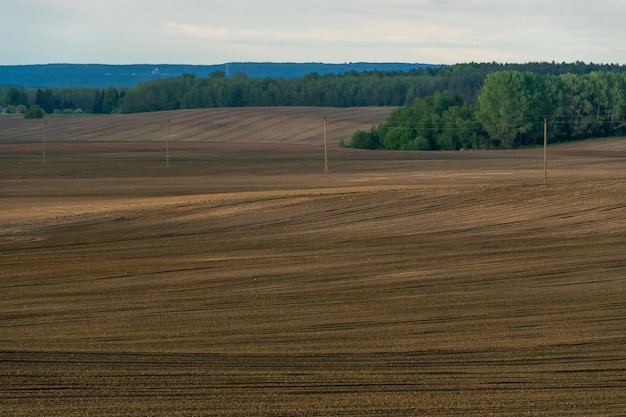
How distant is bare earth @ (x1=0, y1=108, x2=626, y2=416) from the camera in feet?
44.1

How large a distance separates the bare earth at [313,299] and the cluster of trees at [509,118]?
4293cm

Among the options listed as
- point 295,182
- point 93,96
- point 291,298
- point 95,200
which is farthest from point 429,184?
point 93,96

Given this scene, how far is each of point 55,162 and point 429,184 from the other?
3054 centimetres

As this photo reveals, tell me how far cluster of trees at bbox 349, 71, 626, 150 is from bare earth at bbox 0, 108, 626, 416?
42.9 m

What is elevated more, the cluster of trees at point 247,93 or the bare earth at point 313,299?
the cluster of trees at point 247,93

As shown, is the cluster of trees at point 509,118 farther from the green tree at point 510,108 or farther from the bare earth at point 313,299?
the bare earth at point 313,299

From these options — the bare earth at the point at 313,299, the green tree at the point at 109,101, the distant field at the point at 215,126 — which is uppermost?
the green tree at the point at 109,101

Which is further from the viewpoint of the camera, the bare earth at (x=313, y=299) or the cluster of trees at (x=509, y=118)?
the cluster of trees at (x=509, y=118)

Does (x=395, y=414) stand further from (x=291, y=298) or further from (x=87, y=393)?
(x=291, y=298)

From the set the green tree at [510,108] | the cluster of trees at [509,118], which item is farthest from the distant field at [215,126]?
the green tree at [510,108]

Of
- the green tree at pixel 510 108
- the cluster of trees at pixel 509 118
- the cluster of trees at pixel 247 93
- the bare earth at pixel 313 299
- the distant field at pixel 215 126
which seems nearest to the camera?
the bare earth at pixel 313 299

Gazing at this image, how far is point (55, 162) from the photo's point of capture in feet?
232

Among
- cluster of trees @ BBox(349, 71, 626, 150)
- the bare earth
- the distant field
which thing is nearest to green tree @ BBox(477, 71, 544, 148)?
cluster of trees @ BBox(349, 71, 626, 150)

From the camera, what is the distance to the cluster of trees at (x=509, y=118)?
93375 millimetres
